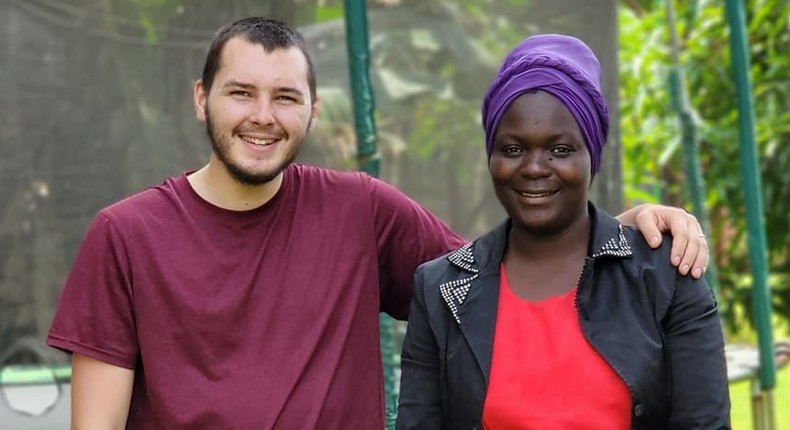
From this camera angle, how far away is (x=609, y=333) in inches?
79.0

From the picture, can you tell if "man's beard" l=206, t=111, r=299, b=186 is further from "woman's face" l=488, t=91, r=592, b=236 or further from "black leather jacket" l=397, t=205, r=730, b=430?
"woman's face" l=488, t=91, r=592, b=236

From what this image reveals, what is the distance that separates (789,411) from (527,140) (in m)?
6.48

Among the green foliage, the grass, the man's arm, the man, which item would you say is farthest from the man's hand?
the green foliage

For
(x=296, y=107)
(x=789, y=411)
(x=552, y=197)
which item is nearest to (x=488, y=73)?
(x=296, y=107)

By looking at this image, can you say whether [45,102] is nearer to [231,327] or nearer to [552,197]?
[231,327]

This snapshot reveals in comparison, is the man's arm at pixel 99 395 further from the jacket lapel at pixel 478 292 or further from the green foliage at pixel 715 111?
the green foliage at pixel 715 111

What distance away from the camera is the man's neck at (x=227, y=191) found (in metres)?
2.38

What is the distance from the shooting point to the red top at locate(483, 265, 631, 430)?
198 centimetres

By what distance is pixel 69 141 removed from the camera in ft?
13.9

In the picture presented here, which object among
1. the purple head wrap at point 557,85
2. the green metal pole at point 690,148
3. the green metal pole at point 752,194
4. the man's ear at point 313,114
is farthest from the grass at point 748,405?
the purple head wrap at point 557,85

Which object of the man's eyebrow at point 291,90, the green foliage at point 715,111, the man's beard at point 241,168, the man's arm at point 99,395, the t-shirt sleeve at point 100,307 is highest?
the green foliage at point 715,111

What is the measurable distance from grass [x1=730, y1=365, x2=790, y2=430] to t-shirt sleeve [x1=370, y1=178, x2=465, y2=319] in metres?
4.62

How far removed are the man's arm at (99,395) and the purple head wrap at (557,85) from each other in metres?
0.70

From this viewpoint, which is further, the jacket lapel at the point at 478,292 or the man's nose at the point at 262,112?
the man's nose at the point at 262,112
